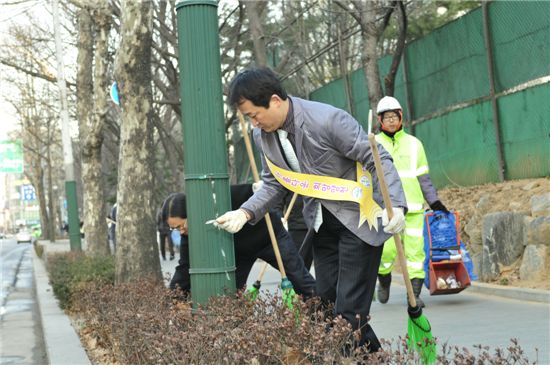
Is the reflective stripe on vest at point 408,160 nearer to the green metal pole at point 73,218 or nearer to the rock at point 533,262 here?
the rock at point 533,262

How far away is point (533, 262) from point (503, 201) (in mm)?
1969

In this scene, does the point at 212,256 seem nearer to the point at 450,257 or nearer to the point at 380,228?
the point at 380,228

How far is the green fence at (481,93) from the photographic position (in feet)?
39.8

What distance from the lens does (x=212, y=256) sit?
5.56 metres

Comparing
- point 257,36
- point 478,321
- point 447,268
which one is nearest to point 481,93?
point 447,268

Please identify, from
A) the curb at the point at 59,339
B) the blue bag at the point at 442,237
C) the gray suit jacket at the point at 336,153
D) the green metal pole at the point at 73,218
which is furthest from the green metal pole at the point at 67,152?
the gray suit jacket at the point at 336,153

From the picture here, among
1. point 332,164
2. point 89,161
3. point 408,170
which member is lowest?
point 332,164

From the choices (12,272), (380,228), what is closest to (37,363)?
(380,228)

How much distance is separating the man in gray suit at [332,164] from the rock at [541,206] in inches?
235

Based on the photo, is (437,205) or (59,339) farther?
(437,205)

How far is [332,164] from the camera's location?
15.5ft

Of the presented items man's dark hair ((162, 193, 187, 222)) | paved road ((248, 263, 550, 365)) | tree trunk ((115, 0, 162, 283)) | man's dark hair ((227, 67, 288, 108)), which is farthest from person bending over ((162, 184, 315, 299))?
tree trunk ((115, 0, 162, 283))

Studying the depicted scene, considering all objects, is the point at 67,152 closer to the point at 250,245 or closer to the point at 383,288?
the point at 383,288

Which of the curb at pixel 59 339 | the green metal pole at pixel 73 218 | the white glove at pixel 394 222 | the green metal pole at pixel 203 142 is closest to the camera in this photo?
the white glove at pixel 394 222
